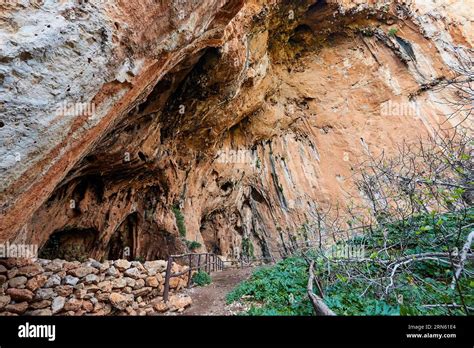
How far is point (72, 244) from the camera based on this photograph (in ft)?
29.2

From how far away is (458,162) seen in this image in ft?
12.4

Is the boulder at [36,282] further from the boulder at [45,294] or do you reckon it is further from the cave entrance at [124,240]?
the cave entrance at [124,240]

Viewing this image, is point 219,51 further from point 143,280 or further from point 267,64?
point 143,280

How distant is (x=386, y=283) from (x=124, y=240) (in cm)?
1006

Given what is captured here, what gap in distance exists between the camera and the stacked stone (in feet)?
13.8

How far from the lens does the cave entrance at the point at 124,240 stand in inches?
Answer: 419

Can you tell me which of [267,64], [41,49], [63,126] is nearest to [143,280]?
[63,126]

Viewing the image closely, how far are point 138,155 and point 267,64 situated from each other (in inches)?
295

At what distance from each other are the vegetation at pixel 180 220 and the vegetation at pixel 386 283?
5432mm
